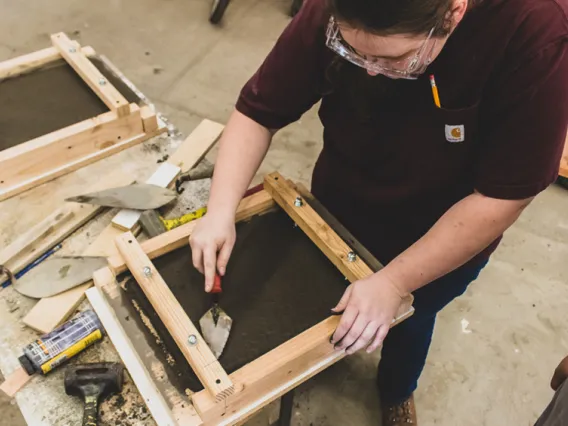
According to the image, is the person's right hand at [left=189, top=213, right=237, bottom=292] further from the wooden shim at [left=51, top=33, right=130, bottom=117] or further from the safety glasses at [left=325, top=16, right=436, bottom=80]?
the wooden shim at [left=51, top=33, right=130, bottom=117]

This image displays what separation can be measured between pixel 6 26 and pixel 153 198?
2248 mm

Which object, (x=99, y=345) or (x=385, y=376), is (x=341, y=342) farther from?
(x=385, y=376)

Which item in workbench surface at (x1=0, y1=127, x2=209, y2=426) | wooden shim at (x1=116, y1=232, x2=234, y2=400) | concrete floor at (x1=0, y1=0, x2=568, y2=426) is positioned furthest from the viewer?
concrete floor at (x1=0, y1=0, x2=568, y2=426)

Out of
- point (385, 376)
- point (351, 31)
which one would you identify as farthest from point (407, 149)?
point (385, 376)

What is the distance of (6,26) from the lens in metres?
3.03

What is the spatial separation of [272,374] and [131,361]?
0.28 metres

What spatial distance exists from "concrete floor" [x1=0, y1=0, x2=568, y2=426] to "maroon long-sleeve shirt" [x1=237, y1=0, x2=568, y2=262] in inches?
31.6

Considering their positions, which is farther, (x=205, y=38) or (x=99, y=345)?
(x=205, y=38)

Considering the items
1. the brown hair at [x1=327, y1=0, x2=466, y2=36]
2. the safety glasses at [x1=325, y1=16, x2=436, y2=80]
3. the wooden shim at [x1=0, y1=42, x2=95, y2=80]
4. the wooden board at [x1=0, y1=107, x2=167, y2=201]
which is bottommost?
the wooden board at [x1=0, y1=107, x2=167, y2=201]

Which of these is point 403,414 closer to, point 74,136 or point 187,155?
point 187,155

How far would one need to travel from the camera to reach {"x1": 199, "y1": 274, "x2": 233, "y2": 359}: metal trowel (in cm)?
103

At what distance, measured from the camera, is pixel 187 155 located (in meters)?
1.54

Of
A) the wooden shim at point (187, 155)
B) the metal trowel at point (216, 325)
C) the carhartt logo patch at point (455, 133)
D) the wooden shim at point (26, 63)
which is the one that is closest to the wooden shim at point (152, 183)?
the wooden shim at point (187, 155)

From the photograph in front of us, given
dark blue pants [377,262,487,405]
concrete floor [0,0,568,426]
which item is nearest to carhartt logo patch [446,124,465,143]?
dark blue pants [377,262,487,405]
